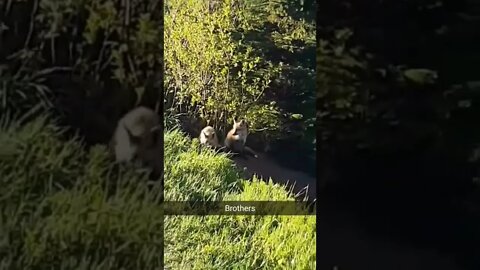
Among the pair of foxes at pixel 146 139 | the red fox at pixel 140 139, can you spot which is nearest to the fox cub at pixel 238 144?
the pair of foxes at pixel 146 139

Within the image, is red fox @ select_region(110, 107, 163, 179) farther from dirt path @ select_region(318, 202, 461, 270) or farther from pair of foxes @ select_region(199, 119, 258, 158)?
dirt path @ select_region(318, 202, 461, 270)

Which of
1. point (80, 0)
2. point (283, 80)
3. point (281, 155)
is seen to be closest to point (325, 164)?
point (281, 155)

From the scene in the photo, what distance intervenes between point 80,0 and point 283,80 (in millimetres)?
756

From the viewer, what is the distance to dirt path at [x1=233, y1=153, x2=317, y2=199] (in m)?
2.38

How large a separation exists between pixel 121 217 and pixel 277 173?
569mm

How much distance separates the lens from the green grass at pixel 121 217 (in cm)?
233

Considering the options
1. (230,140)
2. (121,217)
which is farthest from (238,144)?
(121,217)

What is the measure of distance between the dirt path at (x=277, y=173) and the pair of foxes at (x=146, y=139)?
32 millimetres

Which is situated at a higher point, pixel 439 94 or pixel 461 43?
pixel 461 43

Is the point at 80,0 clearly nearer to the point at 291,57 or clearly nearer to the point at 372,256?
the point at 291,57

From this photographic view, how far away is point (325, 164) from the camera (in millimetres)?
2393

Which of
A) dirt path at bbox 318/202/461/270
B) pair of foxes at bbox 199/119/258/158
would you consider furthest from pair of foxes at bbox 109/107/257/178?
dirt path at bbox 318/202/461/270

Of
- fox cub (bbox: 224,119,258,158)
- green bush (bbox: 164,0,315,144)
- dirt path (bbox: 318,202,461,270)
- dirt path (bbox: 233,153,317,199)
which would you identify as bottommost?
dirt path (bbox: 318,202,461,270)

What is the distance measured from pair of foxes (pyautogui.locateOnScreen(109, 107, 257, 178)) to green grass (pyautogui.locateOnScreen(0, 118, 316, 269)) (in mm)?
37
